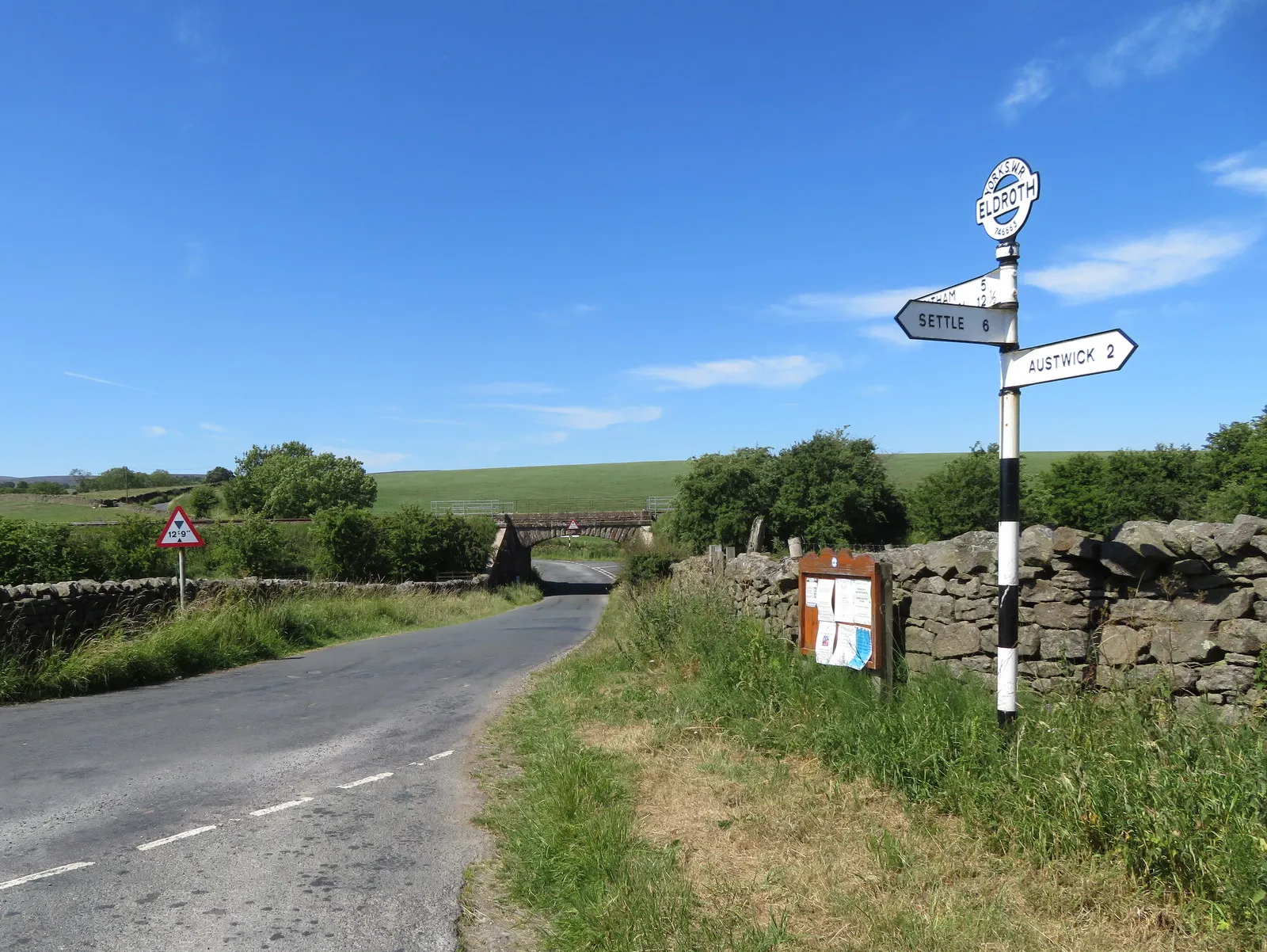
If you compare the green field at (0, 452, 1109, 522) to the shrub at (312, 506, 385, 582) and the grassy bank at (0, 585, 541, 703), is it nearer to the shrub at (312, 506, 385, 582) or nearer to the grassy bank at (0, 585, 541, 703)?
the shrub at (312, 506, 385, 582)

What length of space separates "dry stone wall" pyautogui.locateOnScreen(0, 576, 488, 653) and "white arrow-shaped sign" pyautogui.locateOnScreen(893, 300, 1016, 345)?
37.8ft

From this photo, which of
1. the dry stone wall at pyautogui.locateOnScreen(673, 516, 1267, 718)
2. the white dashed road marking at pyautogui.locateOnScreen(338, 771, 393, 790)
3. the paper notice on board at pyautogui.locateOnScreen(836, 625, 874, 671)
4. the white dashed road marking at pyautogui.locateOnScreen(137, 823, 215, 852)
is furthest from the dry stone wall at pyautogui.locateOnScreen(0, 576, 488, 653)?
the dry stone wall at pyautogui.locateOnScreen(673, 516, 1267, 718)

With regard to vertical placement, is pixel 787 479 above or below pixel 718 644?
above

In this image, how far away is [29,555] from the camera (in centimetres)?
1702

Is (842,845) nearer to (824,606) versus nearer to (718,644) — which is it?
(824,606)

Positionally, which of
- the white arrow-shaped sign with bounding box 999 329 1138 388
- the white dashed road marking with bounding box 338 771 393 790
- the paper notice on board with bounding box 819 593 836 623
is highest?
the white arrow-shaped sign with bounding box 999 329 1138 388

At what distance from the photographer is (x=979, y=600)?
22.0 ft

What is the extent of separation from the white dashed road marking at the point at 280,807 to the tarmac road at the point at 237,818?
0.02 meters

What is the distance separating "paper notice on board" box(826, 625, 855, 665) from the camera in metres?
7.08

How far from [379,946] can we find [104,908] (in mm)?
1545

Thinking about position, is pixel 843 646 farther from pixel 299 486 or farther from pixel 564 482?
pixel 564 482

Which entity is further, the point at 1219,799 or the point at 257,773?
the point at 257,773

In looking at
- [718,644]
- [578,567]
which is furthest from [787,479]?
[578,567]

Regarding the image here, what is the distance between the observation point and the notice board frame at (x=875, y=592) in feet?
22.5
